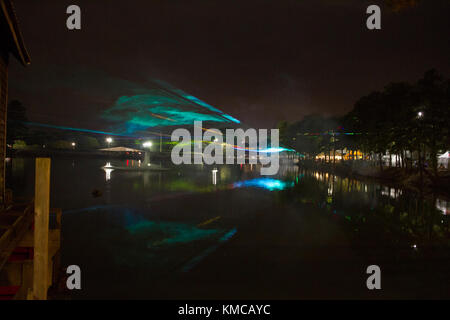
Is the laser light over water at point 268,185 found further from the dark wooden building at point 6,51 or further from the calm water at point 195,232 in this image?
the dark wooden building at point 6,51

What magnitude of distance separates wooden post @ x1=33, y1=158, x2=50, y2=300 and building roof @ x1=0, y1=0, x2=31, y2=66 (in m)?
3.90

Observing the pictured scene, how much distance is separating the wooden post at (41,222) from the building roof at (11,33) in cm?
390

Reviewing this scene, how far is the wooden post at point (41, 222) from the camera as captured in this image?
444cm

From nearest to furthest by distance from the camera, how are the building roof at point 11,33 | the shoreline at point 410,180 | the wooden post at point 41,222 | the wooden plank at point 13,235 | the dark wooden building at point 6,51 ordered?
the wooden post at point 41,222 < the wooden plank at point 13,235 < the building roof at point 11,33 < the dark wooden building at point 6,51 < the shoreline at point 410,180

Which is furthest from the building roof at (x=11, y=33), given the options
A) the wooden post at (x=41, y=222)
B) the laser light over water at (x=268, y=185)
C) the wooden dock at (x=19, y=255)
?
the laser light over water at (x=268, y=185)

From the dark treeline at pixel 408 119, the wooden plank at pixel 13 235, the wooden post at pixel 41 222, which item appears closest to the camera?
the wooden post at pixel 41 222

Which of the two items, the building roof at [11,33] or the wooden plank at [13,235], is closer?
the wooden plank at [13,235]

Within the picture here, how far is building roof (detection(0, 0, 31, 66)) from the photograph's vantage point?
642cm

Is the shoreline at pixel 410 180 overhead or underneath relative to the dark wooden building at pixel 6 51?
underneath

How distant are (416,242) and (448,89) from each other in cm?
2378

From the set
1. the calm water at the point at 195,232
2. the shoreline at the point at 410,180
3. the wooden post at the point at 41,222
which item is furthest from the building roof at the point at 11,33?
the shoreline at the point at 410,180

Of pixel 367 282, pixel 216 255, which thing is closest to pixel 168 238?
pixel 216 255

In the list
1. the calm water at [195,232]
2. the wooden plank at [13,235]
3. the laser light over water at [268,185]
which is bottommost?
the calm water at [195,232]

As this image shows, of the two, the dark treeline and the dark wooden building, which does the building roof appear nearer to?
the dark wooden building
